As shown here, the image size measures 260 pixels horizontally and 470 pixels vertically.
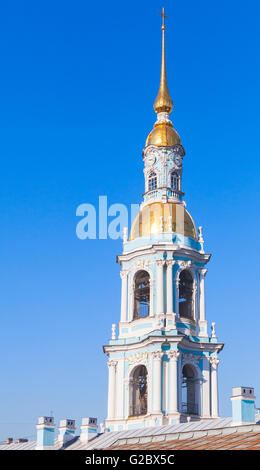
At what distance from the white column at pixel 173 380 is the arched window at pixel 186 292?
4200 mm

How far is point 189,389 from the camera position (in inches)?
1980

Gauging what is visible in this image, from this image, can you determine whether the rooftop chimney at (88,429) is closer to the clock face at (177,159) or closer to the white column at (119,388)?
the white column at (119,388)

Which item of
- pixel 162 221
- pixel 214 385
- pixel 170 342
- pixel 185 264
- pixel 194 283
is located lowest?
pixel 214 385

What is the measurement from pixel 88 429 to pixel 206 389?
945 cm

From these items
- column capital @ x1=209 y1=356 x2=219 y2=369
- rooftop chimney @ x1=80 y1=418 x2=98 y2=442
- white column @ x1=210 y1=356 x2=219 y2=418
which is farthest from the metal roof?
column capital @ x1=209 y1=356 x2=219 y2=369

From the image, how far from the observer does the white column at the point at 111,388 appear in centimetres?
5003

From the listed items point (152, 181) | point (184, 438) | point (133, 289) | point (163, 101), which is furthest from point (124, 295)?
point (184, 438)

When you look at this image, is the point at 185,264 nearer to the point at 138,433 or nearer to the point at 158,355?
the point at 158,355

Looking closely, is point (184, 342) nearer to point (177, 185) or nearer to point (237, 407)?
point (177, 185)

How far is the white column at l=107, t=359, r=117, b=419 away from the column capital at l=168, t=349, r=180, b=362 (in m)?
4.15

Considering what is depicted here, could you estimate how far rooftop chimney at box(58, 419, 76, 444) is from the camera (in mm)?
44062

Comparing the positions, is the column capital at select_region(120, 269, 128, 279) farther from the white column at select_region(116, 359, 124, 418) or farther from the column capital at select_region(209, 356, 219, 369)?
the column capital at select_region(209, 356, 219, 369)

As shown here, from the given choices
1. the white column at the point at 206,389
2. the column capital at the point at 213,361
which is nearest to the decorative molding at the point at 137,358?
the white column at the point at 206,389
